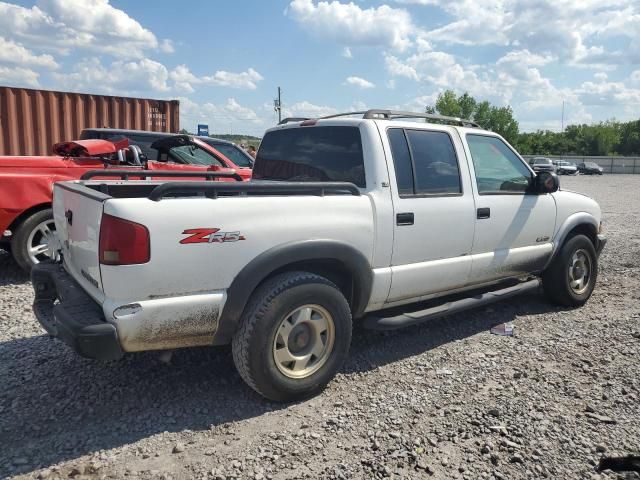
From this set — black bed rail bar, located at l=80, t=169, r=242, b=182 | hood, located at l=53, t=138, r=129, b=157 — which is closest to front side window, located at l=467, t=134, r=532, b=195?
black bed rail bar, located at l=80, t=169, r=242, b=182

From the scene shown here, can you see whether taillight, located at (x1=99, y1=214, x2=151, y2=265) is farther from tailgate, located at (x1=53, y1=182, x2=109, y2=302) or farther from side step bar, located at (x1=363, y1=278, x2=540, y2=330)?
side step bar, located at (x1=363, y1=278, x2=540, y2=330)

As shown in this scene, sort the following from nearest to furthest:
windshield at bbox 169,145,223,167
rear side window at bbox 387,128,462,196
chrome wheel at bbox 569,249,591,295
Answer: rear side window at bbox 387,128,462,196 < chrome wheel at bbox 569,249,591,295 < windshield at bbox 169,145,223,167

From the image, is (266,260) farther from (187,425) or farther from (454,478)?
(454,478)

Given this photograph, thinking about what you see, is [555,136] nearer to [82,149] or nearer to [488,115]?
[488,115]

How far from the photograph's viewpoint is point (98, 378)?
12.4ft

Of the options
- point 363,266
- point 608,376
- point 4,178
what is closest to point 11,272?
point 4,178

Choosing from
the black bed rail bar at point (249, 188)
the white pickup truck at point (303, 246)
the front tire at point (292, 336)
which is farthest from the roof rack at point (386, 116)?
the front tire at point (292, 336)

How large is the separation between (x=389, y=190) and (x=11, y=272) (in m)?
5.14

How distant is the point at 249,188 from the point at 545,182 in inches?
121

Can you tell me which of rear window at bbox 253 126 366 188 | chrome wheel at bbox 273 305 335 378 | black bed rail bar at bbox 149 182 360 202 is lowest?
chrome wheel at bbox 273 305 335 378

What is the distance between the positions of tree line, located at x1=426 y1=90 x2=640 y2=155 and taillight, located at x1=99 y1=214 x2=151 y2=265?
76.9m

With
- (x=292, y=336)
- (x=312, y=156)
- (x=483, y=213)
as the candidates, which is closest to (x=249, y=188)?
(x=292, y=336)

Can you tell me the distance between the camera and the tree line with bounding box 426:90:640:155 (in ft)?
260

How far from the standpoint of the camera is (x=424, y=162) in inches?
164
